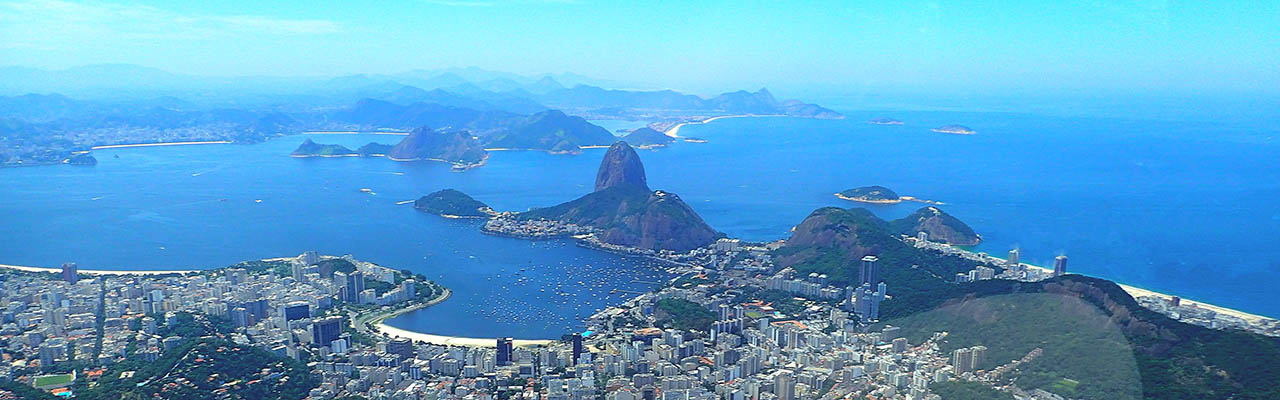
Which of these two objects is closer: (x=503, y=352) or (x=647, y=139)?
(x=503, y=352)

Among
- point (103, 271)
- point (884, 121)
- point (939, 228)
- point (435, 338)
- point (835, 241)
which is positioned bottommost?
point (435, 338)

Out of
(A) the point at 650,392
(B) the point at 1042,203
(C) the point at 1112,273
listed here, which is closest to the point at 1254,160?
(B) the point at 1042,203

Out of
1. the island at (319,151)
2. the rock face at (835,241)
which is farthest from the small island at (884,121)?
the rock face at (835,241)

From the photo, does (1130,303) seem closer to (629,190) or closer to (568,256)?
(568,256)

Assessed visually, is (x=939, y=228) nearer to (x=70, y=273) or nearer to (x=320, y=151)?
(x=70, y=273)

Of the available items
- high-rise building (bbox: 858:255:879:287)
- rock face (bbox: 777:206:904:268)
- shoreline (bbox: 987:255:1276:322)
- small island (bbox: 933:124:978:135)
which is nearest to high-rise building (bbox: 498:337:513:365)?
high-rise building (bbox: 858:255:879:287)

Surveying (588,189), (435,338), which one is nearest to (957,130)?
(588,189)
